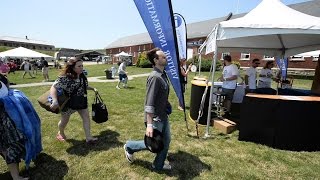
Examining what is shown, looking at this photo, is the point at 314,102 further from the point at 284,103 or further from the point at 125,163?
the point at 125,163

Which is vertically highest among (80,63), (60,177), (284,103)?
(80,63)

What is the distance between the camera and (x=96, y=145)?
558 centimetres

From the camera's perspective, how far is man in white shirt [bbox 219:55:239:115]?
702 cm

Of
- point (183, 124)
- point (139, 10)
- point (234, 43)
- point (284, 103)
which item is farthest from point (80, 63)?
point (234, 43)

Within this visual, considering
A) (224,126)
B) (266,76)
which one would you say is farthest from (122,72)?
(224,126)

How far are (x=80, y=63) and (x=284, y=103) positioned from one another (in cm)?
395

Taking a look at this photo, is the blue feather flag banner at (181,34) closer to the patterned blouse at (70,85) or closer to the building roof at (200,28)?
the patterned blouse at (70,85)

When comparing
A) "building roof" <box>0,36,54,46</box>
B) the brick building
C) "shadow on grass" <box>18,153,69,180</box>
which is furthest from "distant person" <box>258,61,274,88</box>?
"building roof" <box>0,36,54,46</box>

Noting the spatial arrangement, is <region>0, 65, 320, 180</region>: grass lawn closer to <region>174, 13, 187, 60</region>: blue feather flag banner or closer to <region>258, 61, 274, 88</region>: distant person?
<region>174, 13, 187, 60</region>: blue feather flag banner

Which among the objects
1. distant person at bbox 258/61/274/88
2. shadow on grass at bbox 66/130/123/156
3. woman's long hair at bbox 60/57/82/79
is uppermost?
woman's long hair at bbox 60/57/82/79

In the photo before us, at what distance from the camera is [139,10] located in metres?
4.93

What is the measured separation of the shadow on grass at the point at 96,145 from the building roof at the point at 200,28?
30330 millimetres

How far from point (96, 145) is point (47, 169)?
49.0 inches

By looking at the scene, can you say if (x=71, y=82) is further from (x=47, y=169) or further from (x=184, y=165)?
(x=184, y=165)
